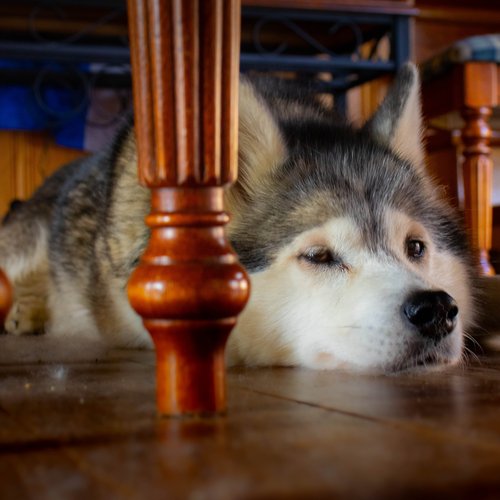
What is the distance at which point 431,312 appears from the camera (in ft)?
4.47

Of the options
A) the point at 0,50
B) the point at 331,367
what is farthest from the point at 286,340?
the point at 0,50

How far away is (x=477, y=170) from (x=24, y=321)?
1691 millimetres

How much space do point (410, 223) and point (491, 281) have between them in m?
0.47

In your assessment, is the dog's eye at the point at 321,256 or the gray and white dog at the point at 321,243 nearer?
the gray and white dog at the point at 321,243

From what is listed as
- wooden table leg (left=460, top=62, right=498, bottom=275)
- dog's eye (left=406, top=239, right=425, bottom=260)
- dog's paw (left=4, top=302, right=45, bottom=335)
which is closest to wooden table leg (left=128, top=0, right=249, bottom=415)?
dog's eye (left=406, top=239, right=425, bottom=260)

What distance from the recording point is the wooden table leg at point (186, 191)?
0.83 metres

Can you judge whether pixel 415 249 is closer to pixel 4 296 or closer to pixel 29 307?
pixel 4 296

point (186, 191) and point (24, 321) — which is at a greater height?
point (186, 191)

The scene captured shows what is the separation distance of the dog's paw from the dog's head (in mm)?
853

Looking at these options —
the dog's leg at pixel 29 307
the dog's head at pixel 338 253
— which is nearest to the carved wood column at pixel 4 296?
the dog's head at pixel 338 253

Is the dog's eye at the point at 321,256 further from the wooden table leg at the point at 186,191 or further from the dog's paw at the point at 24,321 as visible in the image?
the dog's paw at the point at 24,321

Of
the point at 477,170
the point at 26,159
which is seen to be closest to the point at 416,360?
the point at 477,170

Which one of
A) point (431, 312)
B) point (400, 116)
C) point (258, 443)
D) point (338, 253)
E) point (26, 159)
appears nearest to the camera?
point (258, 443)

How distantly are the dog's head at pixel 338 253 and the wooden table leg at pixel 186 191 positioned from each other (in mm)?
588
